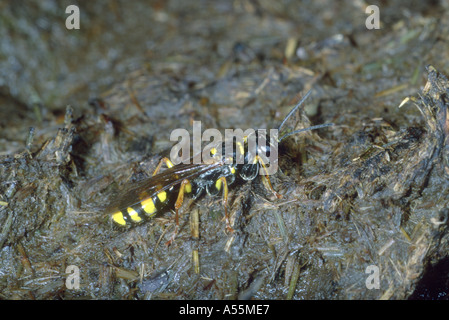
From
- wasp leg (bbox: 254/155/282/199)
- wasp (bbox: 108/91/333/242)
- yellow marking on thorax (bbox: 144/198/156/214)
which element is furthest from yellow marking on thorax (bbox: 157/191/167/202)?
wasp leg (bbox: 254/155/282/199)

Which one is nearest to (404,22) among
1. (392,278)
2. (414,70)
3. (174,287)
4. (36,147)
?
(414,70)

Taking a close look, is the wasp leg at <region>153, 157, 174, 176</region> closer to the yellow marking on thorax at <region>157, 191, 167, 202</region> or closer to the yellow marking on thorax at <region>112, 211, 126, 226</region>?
the yellow marking on thorax at <region>157, 191, 167, 202</region>

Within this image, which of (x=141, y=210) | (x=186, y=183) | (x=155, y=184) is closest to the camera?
(x=141, y=210)

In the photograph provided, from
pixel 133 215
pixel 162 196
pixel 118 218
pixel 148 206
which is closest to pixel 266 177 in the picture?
pixel 162 196

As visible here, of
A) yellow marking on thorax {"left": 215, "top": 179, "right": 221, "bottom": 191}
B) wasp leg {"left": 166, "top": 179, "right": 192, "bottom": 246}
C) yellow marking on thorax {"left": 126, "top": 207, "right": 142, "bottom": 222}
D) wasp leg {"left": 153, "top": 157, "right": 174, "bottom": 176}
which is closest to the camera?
yellow marking on thorax {"left": 126, "top": 207, "right": 142, "bottom": 222}

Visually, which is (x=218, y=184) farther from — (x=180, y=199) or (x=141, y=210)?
(x=141, y=210)

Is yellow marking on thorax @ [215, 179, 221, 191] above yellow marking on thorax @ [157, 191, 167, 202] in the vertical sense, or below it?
above

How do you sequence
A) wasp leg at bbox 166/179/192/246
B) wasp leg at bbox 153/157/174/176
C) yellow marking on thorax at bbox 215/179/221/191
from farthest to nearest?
wasp leg at bbox 153/157/174/176, yellow marking on thorax at bbox 215/179/221/191, wasp leg at bbox 166/179/192/246

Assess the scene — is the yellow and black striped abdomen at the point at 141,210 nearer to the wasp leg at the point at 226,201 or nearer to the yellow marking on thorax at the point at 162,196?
the yellow marking on thorax at the point at 162,196

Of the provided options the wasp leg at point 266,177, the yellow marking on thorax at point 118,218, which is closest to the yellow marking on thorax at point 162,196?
the yellow marking on thorax at point 118,218
